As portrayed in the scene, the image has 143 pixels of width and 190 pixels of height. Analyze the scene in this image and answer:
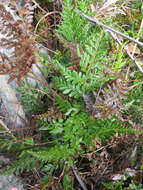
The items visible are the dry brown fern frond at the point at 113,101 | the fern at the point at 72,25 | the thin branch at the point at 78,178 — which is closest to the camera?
the dry brown fern frond at the point at 113,101

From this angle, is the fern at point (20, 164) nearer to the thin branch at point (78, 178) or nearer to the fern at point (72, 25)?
the thin branch at point (78, 178)

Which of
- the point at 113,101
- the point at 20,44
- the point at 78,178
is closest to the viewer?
the point at 20,44

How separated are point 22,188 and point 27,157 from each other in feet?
0.79

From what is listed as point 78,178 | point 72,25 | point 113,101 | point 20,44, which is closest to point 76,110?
point 113,101

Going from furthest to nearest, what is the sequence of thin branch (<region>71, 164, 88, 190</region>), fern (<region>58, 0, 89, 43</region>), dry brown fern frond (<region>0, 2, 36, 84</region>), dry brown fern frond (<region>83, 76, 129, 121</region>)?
fern (<region>58, 0, 89, 43</region>) → thin branch (<region>71, 164, 88, 190</region>) → dry brown fern frond (<region>83, 76, 129, 121</region>) → dry brown fern frond (<region>0, 2, 36, 84</region>)

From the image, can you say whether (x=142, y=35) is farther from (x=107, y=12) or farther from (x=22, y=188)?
(x=22, y=188)

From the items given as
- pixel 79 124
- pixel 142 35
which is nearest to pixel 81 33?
pixel 142 35

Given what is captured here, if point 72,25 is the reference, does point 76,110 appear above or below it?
below

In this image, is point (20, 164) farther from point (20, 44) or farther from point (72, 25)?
point (72, 25)

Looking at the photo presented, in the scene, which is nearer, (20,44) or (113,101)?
(20,44)

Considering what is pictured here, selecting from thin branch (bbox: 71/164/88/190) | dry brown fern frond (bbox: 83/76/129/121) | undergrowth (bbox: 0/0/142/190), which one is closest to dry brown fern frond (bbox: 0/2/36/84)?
undergrowth (bbox: 0/0/142/190)

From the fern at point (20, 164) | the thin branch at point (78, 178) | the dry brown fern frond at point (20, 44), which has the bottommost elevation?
the thin branch at point (78, 178)

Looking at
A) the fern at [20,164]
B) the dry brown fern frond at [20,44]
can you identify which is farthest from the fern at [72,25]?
the fern at [20,164]

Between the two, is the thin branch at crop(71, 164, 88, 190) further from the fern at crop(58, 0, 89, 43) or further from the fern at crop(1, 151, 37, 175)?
the fern at crop(58, 0, 89, 43)
